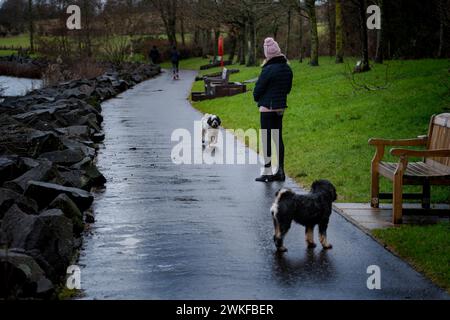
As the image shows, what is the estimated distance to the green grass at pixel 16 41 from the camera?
98.7m

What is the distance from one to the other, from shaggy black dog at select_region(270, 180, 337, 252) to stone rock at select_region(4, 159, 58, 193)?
3.60 meters

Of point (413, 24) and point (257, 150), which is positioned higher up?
point (413, 24)

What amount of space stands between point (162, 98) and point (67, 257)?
25.8 metres

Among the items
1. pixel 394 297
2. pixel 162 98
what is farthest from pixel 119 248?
pixel 162 98

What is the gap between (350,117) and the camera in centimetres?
1930

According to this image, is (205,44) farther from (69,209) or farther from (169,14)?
(69,209)

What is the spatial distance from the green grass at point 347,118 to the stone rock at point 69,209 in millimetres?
4094

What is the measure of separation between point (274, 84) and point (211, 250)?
502 cm

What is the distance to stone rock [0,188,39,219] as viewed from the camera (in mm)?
8617

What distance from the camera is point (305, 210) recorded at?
8.04m

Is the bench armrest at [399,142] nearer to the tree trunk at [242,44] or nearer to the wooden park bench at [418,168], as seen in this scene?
the wooden park bench at [418,168]

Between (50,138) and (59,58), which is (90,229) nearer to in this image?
(50,138)

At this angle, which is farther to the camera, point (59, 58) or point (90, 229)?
point (59, 58)
